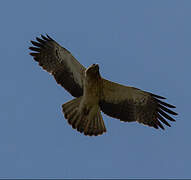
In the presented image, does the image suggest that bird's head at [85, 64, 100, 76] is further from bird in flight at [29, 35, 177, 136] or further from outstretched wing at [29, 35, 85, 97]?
outstretched wing at [29, 35, 85, 97]

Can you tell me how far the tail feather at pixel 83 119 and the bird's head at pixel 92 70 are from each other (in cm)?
80

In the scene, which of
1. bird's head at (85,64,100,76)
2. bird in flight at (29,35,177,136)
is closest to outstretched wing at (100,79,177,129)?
bird in flight at (29,35,177,136)

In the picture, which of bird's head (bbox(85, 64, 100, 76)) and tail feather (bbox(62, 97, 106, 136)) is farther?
tail feather (bbox(62, 97, 106, 136))

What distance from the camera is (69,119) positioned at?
26.3 ft

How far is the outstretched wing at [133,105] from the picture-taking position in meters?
8.20

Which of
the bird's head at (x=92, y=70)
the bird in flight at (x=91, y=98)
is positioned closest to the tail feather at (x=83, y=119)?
the bird in flight at (x=91, y=98)

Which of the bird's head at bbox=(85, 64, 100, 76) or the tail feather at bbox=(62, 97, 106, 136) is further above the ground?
the bird's head at bbox=(85, 64, 100, 76)

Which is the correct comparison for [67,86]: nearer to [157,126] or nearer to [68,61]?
[68,61]

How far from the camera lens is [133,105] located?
843 centimetres

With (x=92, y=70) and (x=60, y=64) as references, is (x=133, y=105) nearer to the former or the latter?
(x=92, y=70)

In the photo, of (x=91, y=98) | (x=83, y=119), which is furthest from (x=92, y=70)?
(x=83, y=119)

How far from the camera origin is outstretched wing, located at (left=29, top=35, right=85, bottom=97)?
8219 mm

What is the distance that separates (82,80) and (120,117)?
4.52ft

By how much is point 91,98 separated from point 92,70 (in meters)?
0.82
